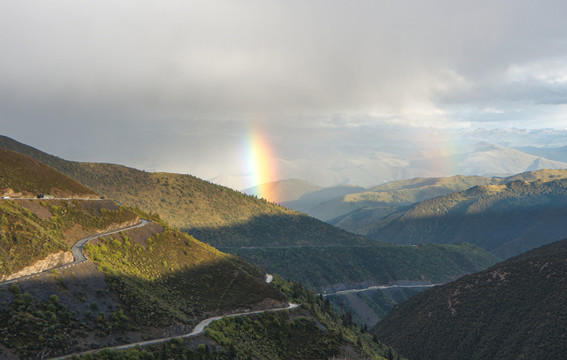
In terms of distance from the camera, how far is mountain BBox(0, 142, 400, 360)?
205 ft

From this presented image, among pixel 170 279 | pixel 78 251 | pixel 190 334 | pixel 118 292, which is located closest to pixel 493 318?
pixel 170 279

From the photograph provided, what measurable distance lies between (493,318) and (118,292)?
5025 inches

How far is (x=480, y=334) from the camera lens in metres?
153

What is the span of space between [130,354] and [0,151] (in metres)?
75.3

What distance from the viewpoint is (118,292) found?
77375 millimetres

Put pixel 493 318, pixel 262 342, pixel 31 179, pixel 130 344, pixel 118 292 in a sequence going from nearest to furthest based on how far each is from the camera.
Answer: pixel 130 344 → pixel 118 292 → pixel 262 342 → pixel 31 179 → pixel 493 318

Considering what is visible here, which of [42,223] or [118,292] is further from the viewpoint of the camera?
[42,223]

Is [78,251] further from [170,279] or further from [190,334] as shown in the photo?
[190,334]

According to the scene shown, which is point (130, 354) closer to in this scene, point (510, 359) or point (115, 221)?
point (115, 221)

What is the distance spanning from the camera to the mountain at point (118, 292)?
62.5 meters

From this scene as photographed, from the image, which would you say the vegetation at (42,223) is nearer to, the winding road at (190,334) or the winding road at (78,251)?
the winding road at (78,251)

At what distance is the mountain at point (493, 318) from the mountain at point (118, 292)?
186 ft

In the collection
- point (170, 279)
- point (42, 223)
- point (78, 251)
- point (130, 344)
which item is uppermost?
point (42, 223)

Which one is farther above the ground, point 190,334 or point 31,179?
point 31,179
